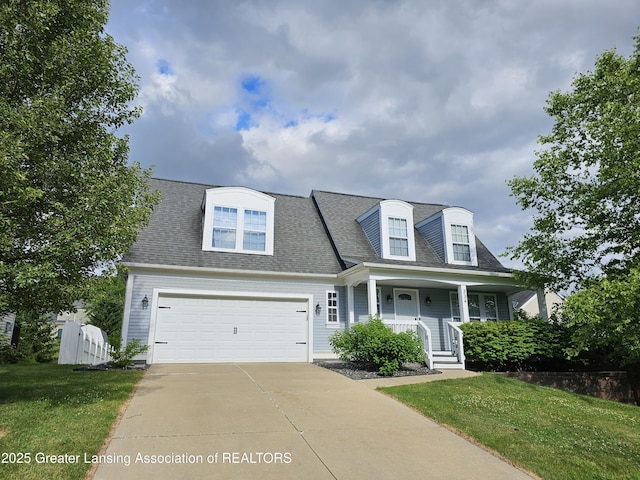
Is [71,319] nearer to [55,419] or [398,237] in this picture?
[398,237]

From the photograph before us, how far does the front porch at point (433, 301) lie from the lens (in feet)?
37.4

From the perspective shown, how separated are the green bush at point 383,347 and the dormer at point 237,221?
471cm

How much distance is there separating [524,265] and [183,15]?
468 inches

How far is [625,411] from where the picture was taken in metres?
7.74

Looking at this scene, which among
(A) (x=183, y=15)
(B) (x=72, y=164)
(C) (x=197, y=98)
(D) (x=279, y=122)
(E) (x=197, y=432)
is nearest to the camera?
(E) (x=197, y=432)

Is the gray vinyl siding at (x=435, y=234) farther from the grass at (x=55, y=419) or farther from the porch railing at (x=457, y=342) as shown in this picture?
the grass at (x=55, y=419)

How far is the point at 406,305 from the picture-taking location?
1389 cm

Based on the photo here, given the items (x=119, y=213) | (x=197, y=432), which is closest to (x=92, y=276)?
(x=119, y=213)

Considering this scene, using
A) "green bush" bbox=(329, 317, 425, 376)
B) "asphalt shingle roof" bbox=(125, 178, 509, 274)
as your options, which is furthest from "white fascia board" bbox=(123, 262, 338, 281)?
"green bush" bbox=(329, 317, 425, 376)

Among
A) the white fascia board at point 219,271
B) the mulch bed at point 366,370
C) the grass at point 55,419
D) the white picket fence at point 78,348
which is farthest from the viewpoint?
the white picket fence at point 78,348

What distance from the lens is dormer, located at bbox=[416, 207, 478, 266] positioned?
47.3 feet

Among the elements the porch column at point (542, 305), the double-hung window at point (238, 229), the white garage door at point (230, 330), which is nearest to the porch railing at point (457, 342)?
the porch column at point (542, 305)

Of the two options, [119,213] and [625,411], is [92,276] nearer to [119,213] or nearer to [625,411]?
[119,213]

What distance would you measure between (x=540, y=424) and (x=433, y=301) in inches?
340
